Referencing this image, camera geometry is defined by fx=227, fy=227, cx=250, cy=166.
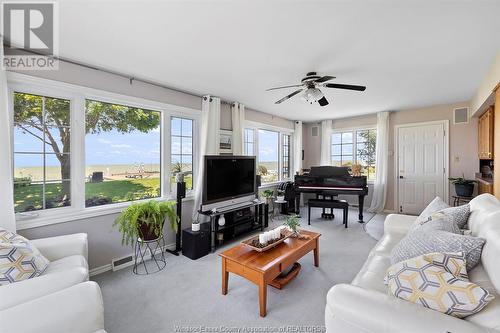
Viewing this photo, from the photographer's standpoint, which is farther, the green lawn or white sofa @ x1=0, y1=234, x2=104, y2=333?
the green lawn

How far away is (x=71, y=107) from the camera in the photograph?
2607 millimetres

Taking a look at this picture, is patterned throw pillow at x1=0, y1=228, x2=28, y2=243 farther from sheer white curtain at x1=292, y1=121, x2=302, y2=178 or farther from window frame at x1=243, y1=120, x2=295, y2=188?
sheer white curtain at x1=292, y1=121, x2=302, y2=178

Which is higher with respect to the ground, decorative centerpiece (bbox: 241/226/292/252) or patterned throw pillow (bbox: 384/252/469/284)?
patterned throw pillow (bbox: 384/252/469/284)

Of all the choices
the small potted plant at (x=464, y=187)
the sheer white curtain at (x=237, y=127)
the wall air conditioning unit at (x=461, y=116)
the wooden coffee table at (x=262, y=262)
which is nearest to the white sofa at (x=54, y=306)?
the wooden coffee table at (x=262, y=262)

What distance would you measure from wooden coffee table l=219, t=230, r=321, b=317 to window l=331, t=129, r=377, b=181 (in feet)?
13.7

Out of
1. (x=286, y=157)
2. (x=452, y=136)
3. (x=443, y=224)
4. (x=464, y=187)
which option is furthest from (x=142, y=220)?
(x=452, y=136)

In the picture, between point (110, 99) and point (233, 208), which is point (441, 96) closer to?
point (233, 208)

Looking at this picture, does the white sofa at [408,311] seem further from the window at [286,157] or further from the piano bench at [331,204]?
the window at [286,157]

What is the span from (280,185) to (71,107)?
13.9ft

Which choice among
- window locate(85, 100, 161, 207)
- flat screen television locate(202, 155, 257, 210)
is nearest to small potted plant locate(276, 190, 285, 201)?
flat screen television locate(202, 155, 257, 210)

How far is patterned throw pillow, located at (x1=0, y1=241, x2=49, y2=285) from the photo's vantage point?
1535 mm

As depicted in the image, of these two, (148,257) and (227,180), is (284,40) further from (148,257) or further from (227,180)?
(148,257)

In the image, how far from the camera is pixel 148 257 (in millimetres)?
3115

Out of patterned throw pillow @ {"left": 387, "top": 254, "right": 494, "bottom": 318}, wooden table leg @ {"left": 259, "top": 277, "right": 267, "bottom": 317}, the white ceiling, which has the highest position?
the white ceiling
